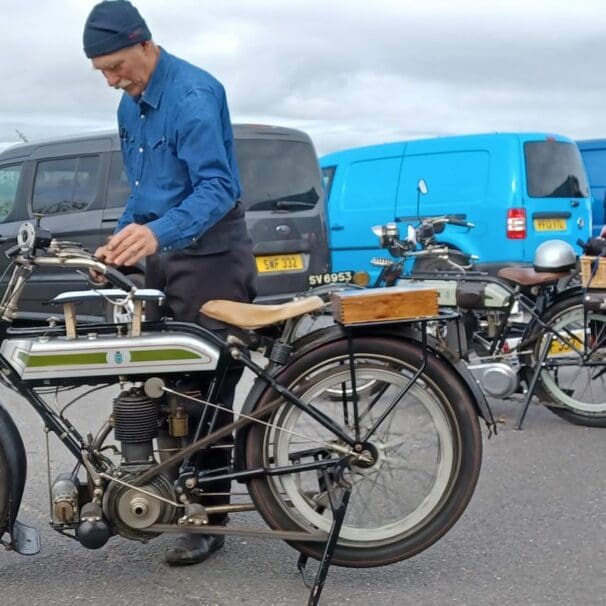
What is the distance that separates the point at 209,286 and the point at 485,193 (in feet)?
22.9

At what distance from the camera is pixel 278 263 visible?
7891 millimetres

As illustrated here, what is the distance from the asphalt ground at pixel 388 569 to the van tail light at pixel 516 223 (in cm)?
569

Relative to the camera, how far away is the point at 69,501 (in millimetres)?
3025

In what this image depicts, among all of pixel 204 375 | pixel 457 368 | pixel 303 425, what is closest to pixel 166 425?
pixel 204 375

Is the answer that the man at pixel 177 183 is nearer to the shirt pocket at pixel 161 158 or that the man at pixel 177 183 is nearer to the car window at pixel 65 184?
the shirt pocket at pixel 161 158

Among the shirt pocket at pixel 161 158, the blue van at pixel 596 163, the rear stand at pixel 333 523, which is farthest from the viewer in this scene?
the blue van at pixel 596 163

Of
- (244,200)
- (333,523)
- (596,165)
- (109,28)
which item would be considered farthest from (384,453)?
(596,165)

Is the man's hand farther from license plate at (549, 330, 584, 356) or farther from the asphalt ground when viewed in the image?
license plate at (549, 330, 584, 356)

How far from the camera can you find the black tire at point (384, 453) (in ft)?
10.1

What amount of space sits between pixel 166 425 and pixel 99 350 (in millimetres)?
378

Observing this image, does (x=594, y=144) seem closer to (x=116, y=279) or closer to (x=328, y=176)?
(x=328, y=176)

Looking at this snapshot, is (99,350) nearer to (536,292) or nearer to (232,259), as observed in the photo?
(232,259)

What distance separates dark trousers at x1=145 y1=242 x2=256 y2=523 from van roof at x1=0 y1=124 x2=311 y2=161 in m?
4.50

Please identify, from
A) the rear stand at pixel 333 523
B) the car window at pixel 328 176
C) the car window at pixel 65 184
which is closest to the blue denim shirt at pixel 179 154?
the rear stand at pixel 333 523
